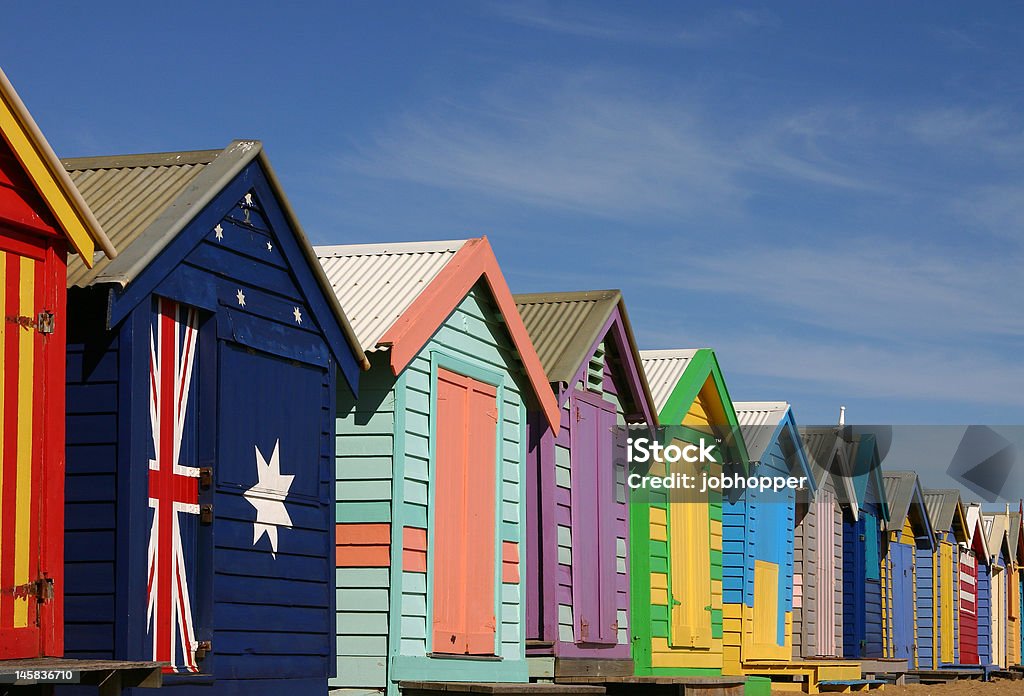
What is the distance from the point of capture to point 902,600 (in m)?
34.0

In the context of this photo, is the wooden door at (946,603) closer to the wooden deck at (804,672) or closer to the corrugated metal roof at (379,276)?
the wooden deck at (804,672)

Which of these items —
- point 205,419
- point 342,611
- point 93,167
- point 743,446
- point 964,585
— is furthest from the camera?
point 964,585

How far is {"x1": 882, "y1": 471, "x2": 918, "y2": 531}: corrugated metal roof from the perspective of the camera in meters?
31.8

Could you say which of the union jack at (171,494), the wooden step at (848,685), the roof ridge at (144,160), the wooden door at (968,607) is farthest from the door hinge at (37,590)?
the wooden door at (968,607)

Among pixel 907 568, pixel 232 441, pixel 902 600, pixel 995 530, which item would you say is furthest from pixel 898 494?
pixel 232 441

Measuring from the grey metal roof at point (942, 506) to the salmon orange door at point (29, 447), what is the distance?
3160 centimetres

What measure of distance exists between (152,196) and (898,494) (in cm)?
2508

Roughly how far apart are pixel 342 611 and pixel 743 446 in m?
10.4

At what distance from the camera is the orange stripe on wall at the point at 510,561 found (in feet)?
47.8

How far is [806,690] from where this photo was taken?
24047 millimetres

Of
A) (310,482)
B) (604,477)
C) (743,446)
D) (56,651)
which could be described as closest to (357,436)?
(310,482)

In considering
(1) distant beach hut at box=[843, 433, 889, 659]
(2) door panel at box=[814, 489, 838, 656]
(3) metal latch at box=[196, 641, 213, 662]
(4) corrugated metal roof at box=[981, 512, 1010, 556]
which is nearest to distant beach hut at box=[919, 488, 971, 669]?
(4) corrugated metal roof at box=[981, 512, 1010, 556]

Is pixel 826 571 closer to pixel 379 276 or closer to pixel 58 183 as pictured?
pixel 379 276

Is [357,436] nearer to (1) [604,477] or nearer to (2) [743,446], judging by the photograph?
(1) [604,477]
